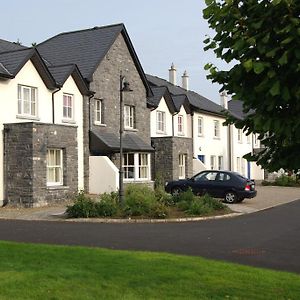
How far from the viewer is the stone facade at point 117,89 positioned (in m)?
29.6

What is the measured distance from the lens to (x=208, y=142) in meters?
43.3

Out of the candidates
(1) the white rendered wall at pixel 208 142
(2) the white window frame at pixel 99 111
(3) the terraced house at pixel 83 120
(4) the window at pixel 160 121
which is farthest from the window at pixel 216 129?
(2) the white window frame at pixel 99 111

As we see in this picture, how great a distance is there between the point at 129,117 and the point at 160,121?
4.85m

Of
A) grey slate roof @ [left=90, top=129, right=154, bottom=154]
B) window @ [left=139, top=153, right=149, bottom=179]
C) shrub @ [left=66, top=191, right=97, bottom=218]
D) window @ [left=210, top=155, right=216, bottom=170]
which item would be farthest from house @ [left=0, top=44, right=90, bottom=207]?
window @ [left=210, top=155, right=216, bottom=170]

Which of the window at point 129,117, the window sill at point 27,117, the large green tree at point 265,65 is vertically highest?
the window at point 129,117

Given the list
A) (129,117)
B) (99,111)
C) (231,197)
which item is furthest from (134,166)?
(231,197)

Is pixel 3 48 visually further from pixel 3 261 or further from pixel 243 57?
A: pixel 243 57

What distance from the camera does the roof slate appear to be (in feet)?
97.7

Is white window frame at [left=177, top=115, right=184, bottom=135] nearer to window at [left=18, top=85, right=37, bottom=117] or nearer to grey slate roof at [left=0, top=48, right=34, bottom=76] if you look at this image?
window at [left=18, top=85, right=37, bottom=117]

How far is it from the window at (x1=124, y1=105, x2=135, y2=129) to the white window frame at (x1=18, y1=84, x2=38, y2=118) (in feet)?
25.4

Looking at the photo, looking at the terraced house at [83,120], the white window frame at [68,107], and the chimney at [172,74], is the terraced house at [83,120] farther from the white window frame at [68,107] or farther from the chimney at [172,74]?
the chimney at [172,74]

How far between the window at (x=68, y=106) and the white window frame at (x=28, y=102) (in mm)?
2221

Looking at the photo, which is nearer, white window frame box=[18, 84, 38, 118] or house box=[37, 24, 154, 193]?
white window frame box=[18, 84, 38, 118]

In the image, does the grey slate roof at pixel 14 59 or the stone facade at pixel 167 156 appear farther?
the stone facade at pixel 167 156
